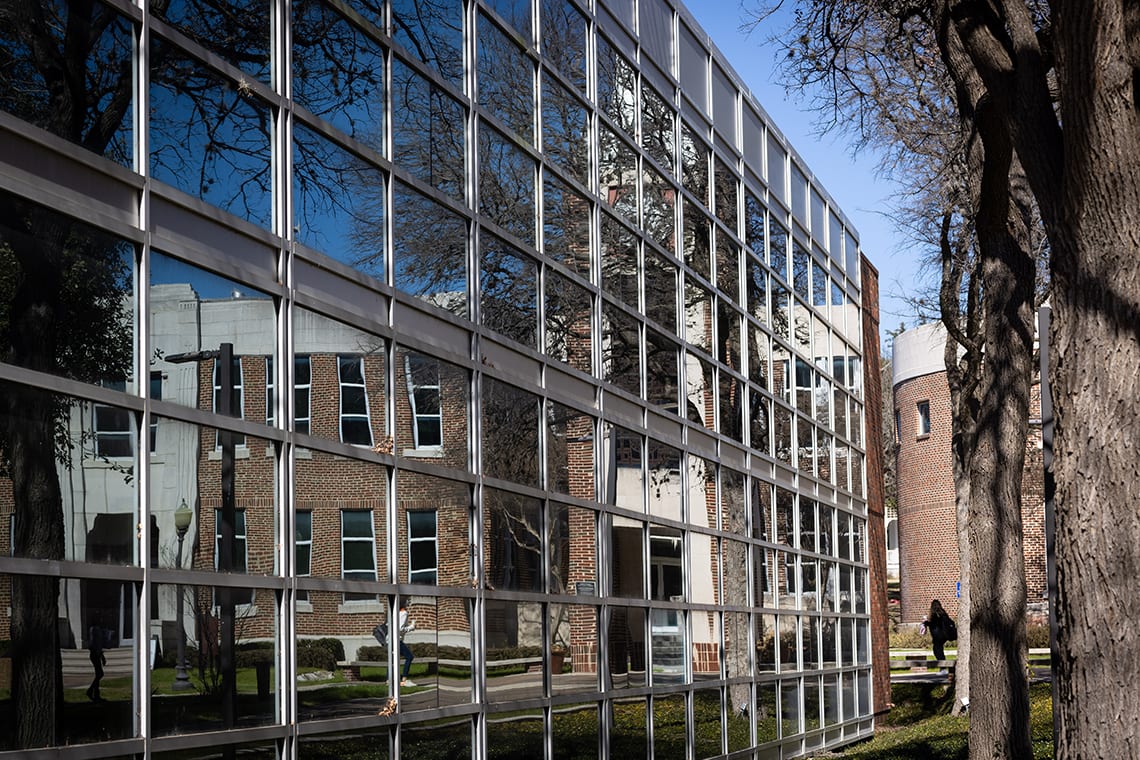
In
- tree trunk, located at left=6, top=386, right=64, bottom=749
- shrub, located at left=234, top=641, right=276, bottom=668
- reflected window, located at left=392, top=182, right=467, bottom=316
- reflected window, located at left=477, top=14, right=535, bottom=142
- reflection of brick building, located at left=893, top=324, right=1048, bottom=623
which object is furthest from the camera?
reflection of brick building, located at left=893, top=324, right=1048, bottom=623

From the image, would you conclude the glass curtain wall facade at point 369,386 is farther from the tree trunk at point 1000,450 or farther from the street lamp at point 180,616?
the tree trunk at point 1000,450

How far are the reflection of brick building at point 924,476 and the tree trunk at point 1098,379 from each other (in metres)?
45.7

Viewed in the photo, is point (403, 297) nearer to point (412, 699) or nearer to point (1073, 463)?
point (412, 699)

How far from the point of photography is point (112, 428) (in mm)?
7035

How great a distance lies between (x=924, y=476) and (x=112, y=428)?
5206cm

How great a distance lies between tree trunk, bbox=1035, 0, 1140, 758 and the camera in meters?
7.31

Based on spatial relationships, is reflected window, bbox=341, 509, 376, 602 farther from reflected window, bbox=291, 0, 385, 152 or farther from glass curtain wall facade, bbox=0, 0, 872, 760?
reflected window, bbox=291, 0, 385, 152

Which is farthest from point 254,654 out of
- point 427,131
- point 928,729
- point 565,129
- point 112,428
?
point 928,729

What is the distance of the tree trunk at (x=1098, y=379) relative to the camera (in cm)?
731

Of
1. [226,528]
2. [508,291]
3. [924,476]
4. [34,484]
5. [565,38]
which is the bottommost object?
[226,528]

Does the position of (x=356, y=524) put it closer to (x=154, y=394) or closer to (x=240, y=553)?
(x=240, y=553)

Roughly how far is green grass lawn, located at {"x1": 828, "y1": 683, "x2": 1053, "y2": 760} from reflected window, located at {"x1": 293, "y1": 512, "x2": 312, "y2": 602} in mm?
8998

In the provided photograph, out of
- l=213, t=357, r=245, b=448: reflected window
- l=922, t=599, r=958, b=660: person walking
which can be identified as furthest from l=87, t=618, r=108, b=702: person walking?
l=922, t=599, r=958, b=660: person walking

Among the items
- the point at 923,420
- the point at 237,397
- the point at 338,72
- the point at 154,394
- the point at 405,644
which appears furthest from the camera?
the point at 923,420
